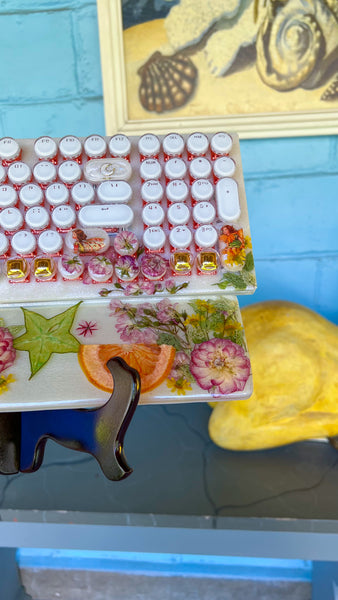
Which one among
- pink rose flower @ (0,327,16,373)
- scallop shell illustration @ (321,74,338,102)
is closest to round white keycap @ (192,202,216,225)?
pink rose flower @ (0,327,16,373)

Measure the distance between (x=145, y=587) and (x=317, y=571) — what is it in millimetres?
306

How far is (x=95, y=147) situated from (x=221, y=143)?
0.13 meters

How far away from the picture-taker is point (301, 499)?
2.21 feet

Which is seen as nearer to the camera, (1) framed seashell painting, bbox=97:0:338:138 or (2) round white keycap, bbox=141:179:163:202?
(2) round white keycap, bbox=141:179:163:202

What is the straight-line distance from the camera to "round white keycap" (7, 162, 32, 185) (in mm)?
525

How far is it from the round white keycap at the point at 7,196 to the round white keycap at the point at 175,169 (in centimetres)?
Answer: 15

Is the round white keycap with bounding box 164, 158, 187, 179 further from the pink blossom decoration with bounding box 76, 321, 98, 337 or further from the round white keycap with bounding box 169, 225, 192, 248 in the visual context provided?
the pink blossom decoration with bounding box 76, 321, 98, 337

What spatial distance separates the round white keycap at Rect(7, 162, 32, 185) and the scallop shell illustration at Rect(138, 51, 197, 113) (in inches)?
10.6

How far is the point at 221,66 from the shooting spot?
2.32ft

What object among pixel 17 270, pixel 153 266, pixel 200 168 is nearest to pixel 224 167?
pixel 200 168

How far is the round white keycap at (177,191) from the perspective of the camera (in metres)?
0.52

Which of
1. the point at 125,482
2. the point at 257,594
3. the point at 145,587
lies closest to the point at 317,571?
the point at 257,594

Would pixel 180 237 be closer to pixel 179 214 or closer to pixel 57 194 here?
pixel 179 214

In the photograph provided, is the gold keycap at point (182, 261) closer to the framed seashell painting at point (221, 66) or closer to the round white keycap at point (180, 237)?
the round white keycap at point (180, 237)
